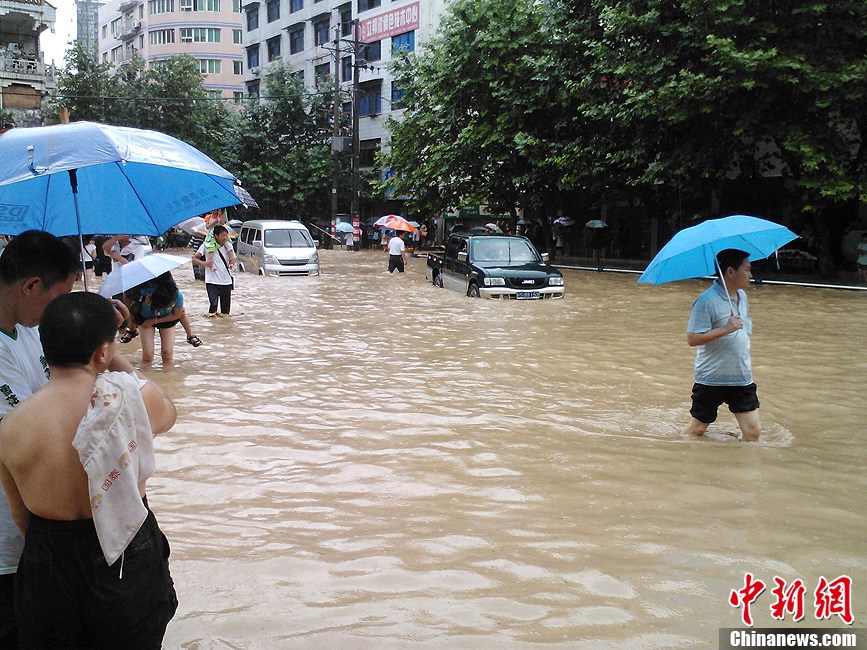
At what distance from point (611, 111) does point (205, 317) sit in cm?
1468

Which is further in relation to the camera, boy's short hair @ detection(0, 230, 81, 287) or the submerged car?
the submerged car

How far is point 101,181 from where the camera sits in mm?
5449

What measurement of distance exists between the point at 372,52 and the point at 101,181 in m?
48.2

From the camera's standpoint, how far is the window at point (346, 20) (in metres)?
52.5

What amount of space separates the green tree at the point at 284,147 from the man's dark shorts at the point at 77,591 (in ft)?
153

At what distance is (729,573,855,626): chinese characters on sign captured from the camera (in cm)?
403

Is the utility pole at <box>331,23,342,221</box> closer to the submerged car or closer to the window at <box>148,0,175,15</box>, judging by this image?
the submerged car

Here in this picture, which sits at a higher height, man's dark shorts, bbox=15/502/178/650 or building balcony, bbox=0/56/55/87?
building balcony, bbox=0/56/55/87

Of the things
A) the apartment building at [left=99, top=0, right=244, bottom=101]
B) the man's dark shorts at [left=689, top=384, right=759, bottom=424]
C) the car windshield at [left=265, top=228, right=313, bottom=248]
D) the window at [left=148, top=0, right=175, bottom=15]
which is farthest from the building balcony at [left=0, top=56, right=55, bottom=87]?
the man's dark shorts at [left=689, top=384, right=759, bottom=424]

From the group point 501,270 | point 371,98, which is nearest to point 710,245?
point 501,270

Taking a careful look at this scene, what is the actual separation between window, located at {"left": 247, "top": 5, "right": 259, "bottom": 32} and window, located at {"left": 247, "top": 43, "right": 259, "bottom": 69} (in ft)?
4.45

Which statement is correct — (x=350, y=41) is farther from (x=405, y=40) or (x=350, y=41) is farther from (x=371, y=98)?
(x=371, y=98)

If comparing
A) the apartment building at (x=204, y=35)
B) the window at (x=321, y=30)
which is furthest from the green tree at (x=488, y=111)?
the apartment building at (x=204, y=35)

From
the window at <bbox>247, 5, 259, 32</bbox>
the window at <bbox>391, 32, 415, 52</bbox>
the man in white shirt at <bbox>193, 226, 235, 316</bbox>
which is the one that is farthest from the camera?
the window at <bbox>247, 5, 259, 32</bbox>
